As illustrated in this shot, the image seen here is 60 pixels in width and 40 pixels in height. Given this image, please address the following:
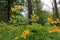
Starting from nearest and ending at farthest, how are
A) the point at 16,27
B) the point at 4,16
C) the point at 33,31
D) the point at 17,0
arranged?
the point at 33,31 → the point at 16,27 → the point at 17,0 → the point at 4,16

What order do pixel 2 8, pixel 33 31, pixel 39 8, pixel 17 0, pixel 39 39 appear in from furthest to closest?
pixel 39 8 < pixel 2 8 < pixel 17 0 < pixel 33 31 < pixel 39 39

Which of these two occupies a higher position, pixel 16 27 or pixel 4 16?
pixel 16 27

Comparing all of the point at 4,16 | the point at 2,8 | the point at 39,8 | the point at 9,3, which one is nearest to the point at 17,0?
the point at 9,3

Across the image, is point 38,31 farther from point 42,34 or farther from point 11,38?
point 11,38

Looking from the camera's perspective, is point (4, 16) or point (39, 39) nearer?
point (39, 39)

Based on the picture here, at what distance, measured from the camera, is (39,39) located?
4512 millimetres

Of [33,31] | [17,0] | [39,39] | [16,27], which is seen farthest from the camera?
[17,0]

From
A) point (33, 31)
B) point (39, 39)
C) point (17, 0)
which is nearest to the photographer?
point (39, 39)

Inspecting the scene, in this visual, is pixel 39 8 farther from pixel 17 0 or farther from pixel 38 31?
pixel 38 31

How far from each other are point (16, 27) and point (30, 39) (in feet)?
5.52

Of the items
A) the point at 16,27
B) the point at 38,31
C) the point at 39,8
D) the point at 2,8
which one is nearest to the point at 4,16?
the point at 2,8

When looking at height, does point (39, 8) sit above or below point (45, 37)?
below

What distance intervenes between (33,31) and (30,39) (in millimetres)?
369

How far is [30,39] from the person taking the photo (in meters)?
4.61
